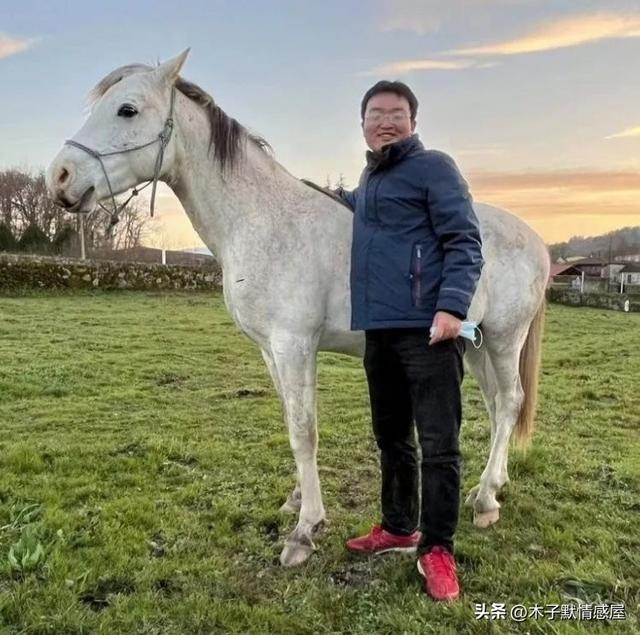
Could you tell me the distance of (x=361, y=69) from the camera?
A: 6.55 m

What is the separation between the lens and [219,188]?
2928 millimetres

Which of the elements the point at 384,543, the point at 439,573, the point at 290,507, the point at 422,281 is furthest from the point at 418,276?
the point at 290,507

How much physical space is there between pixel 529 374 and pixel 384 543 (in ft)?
5.06

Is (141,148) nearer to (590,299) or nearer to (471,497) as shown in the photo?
(471,497)

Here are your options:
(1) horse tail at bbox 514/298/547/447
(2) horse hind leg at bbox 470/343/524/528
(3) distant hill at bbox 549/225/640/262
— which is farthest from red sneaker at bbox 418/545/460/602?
(3) distant hill at bbox 549/225/640/262

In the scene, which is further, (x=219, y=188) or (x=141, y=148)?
(x=219, y=188)

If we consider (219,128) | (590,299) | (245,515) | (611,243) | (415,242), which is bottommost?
(245,515)

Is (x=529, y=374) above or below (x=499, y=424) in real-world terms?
above

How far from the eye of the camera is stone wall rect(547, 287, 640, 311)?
24783mm

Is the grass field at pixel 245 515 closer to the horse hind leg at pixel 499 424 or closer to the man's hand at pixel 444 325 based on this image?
the horse hind leg at pixel 499 424

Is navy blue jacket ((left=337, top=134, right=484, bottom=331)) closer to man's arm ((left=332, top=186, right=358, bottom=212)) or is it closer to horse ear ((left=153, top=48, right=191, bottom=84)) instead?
man's arm ((left=332, top=186, right=358, bottom=212))

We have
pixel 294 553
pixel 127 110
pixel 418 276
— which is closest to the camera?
pixel 418 276

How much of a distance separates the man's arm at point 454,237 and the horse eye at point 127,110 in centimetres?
150

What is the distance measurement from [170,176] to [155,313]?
12.0m
